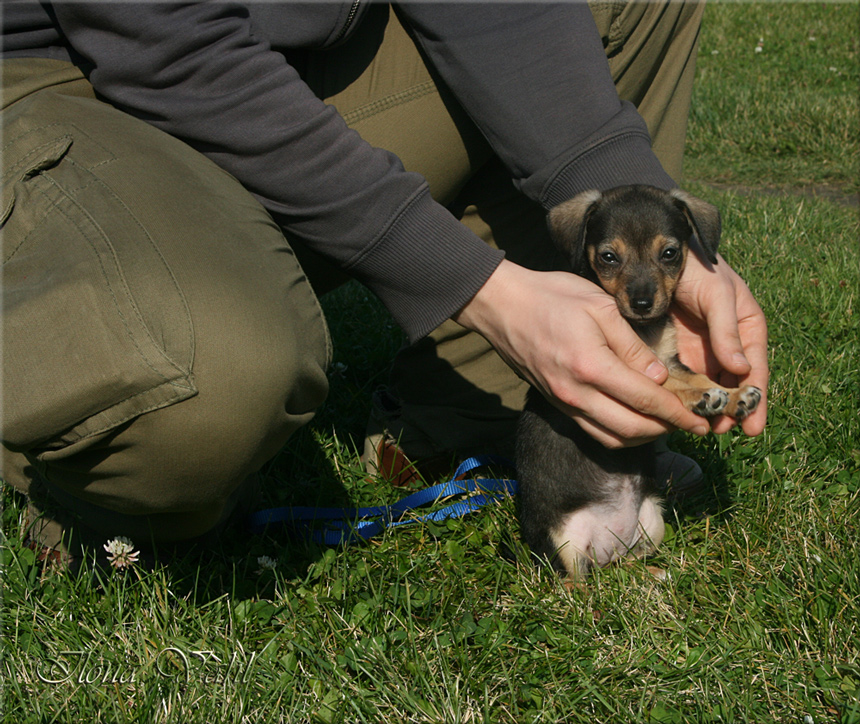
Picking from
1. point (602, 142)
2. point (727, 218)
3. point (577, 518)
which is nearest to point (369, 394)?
point (577, 518)

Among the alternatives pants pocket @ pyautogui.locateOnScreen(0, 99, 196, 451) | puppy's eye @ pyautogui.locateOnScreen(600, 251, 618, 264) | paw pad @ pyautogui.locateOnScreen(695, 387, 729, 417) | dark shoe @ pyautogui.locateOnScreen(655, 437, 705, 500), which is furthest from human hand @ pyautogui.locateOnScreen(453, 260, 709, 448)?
pants pocket @ pyautogui.locateOnScreen(0, 99, 196, 451)

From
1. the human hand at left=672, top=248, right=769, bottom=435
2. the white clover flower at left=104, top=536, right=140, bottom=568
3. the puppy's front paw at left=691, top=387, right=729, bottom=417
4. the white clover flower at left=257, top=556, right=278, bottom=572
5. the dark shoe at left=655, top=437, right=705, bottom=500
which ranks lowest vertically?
the dark shoe at left=655, top=437, right=705, bottom=500

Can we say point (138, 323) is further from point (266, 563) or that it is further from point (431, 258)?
point (266, 563)

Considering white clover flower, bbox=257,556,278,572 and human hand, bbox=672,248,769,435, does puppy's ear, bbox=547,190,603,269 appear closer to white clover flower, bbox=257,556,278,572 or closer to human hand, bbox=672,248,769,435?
human hand, bbox=672,248,769,435

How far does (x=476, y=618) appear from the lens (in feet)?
6.98

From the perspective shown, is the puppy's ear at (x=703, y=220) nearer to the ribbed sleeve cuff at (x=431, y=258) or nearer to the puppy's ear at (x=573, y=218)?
the puppy's ear at (x=573, y=218)

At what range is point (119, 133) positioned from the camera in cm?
185

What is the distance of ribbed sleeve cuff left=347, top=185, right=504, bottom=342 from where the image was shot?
6.55 ft

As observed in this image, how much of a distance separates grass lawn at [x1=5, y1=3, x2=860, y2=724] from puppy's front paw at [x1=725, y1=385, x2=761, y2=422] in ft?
1.30

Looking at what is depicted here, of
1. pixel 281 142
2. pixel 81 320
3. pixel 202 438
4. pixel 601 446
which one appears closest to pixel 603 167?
pixel 601 446

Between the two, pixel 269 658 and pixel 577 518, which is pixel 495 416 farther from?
pixel 269 658

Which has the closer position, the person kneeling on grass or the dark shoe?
the person kneeling on grass

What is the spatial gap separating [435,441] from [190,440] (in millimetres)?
1372

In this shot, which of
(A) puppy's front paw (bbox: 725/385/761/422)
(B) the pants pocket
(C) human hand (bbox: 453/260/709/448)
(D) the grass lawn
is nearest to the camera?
(B) the pants pocket
